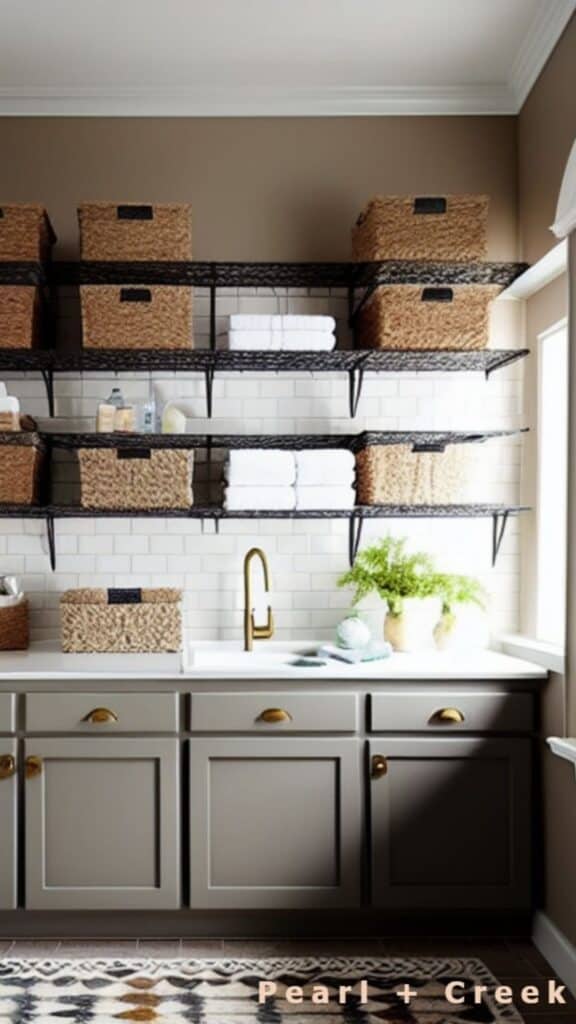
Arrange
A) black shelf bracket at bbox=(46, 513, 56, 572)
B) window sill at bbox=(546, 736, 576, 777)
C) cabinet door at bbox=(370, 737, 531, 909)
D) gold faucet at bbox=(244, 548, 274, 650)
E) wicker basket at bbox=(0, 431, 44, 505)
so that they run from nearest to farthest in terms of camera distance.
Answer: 1. window sill at bbox=(546, 736, 576, 777)
2. cabinet door at bbox=(370, 737, 531, 909)
3. wicker basket at bbox=(0, 431, 44, 505)
4. gold faucet at bbox=(244, 548, 274, 650)
5. black shelf bracket at bbox=(46, 513, 56, 572)

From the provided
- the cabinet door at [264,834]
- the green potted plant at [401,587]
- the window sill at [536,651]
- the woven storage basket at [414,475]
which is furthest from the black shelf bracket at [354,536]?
Answer: the cabinet door at [264,834]

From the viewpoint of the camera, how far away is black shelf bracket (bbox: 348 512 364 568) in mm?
4066

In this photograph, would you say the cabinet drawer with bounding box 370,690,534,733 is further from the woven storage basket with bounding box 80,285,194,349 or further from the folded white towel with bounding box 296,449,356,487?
the woven storage basket with bounding box 80,285,194,349

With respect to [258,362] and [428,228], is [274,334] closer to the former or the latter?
[258,362]

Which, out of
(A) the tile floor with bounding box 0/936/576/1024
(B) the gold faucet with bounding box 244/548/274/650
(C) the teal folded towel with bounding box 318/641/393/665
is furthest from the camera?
(B) the gold faucet with bounding box 244/548/274/650

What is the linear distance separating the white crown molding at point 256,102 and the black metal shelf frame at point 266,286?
1.99 feet

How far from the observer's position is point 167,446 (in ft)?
12.6

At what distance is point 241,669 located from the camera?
3.51 metres

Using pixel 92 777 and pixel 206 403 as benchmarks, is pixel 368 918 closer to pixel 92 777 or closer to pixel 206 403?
pixel 92 777

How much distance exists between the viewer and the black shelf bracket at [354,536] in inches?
160

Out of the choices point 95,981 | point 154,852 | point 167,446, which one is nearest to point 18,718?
point 154,852

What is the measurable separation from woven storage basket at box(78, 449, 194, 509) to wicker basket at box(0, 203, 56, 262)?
0.72 meters

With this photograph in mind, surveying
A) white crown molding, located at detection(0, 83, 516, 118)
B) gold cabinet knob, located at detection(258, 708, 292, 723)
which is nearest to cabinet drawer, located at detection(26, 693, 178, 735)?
gold cabinet knob, located at detection(258, 708, 292, 723)

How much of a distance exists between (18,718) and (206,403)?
137 cm
